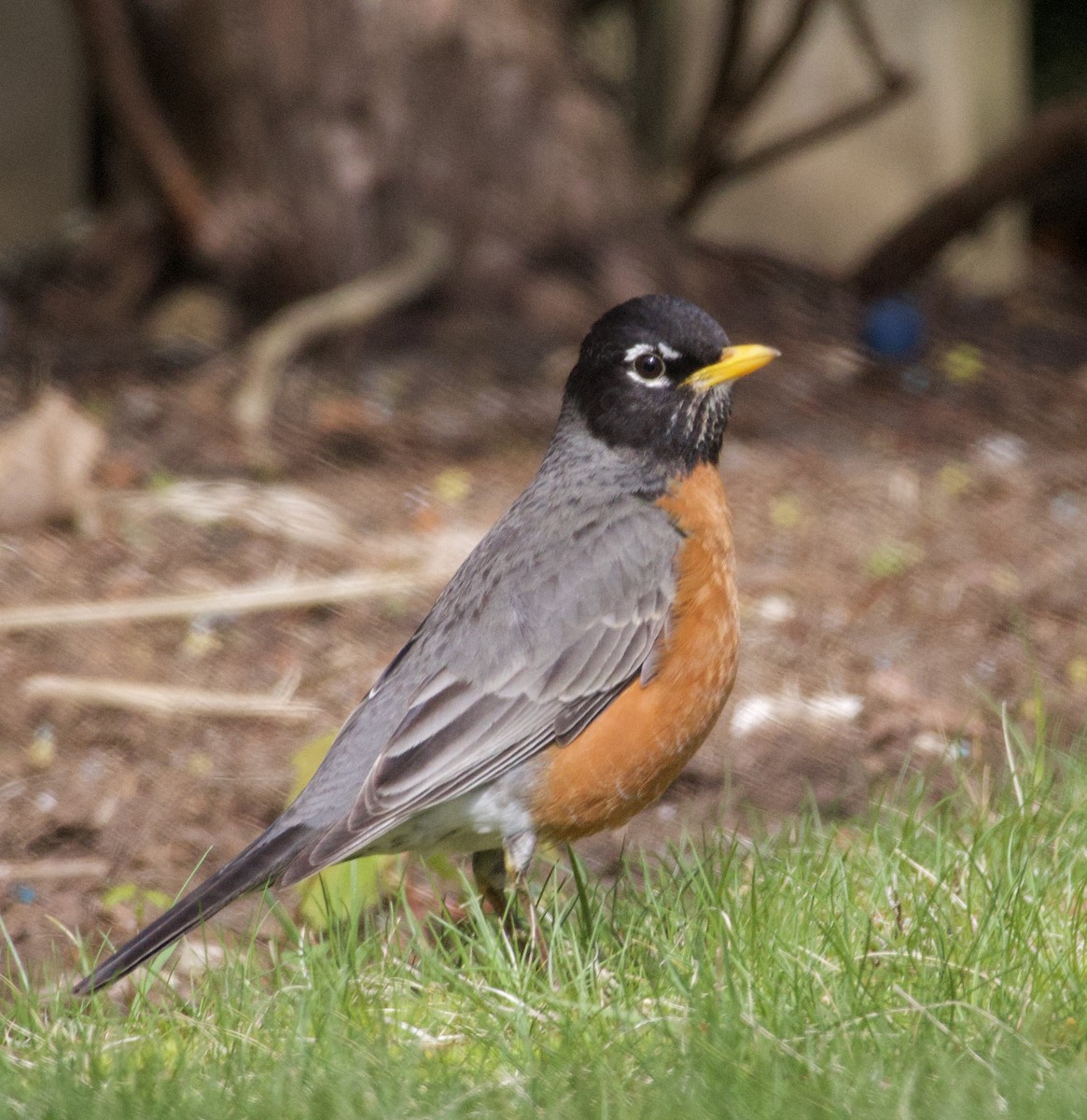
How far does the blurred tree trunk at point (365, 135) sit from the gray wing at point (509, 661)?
12.7ft

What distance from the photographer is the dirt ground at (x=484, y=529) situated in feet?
14.0

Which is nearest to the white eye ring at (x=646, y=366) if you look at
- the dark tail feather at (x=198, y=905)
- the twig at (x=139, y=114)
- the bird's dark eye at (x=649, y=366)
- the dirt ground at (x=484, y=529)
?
the bird's dark eye at (x=649, y=366)

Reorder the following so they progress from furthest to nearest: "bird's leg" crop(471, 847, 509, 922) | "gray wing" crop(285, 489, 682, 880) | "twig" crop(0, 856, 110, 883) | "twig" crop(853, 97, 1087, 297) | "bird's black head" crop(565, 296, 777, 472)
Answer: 1. "twig" crop(853, 97, 1087, 297)
2. "twig" crop(0, 856, 110, 883)
3. "bird's black head" crop(565, 296, 777, 472)
4. "bird's leg" crop(471, 847, 509, 922)
5. "gray wing" crop(285, 489, 682, 880)

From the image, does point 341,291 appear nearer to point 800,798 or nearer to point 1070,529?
point 1070,529

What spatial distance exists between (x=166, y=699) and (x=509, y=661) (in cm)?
161

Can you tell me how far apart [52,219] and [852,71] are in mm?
4219

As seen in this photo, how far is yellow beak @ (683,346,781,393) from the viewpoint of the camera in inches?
145

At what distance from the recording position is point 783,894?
321cm

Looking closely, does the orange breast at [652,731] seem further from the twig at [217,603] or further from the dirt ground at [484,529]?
the twig at [217,603]

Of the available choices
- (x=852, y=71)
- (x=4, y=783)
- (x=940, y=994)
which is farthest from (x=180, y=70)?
(x=940, y=994)

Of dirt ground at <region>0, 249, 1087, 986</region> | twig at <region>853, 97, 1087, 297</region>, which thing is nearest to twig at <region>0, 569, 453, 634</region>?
dirt ground at <region>0, 249, 1087, 986</region>

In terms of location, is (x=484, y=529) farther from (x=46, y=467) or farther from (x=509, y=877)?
(x=509, y=877)

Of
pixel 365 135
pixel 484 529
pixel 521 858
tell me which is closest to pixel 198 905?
pixel 521 858

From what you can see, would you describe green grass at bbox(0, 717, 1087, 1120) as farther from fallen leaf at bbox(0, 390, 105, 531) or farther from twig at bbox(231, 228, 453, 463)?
twig at bbox(231, 228, 453, 463)
